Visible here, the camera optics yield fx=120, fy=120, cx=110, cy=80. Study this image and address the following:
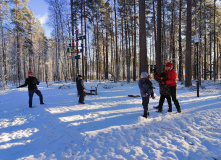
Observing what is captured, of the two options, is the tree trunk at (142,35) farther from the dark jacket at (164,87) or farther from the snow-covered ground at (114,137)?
the snow-covered ground at (114,137)

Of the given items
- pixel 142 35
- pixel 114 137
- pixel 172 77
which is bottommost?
pixel 114 137

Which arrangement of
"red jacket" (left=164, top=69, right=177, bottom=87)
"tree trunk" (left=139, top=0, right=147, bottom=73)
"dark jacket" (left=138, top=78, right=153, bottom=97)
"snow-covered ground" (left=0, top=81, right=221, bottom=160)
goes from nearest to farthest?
"snow-covered ground" (left=0, top=81, right=221, bottom=160)
"dark jacket" (left=138, top=78, right=153, bottom=97)
"red jacket" (left=164, top=69, right=177, bottom=87)
"tree trunk" (left=139, top=0, right=147, bottom=73)

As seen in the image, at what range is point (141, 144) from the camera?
9.25 ft

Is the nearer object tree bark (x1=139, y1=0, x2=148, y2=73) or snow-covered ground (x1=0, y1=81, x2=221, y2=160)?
snow-covered ground (x1=0, y1=81, x2=221, y2=160)

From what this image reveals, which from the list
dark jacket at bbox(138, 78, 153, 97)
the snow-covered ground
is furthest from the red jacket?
the snow-covered ground

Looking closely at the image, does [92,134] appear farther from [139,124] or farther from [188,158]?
[188,158]

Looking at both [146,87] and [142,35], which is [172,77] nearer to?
[146,87]

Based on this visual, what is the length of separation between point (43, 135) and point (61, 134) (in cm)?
57

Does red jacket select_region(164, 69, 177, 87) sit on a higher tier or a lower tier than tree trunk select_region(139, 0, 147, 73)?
lower

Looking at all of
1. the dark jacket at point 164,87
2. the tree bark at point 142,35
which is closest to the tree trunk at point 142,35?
the tree bark at point 142,35

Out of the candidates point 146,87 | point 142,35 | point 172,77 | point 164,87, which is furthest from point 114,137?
point 142,35

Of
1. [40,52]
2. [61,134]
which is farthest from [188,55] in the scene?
[40,52]

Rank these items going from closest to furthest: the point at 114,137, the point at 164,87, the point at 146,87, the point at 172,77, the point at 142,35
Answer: the point at 114,137 → the point at 146,87 → the point at 172,77 → the point at 164,87 → the point at 142,35

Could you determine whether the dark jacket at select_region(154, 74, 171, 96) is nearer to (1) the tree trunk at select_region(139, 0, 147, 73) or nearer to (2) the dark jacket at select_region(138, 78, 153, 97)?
(2) the dark jacket at select_region(138, 78, 153, 97)
